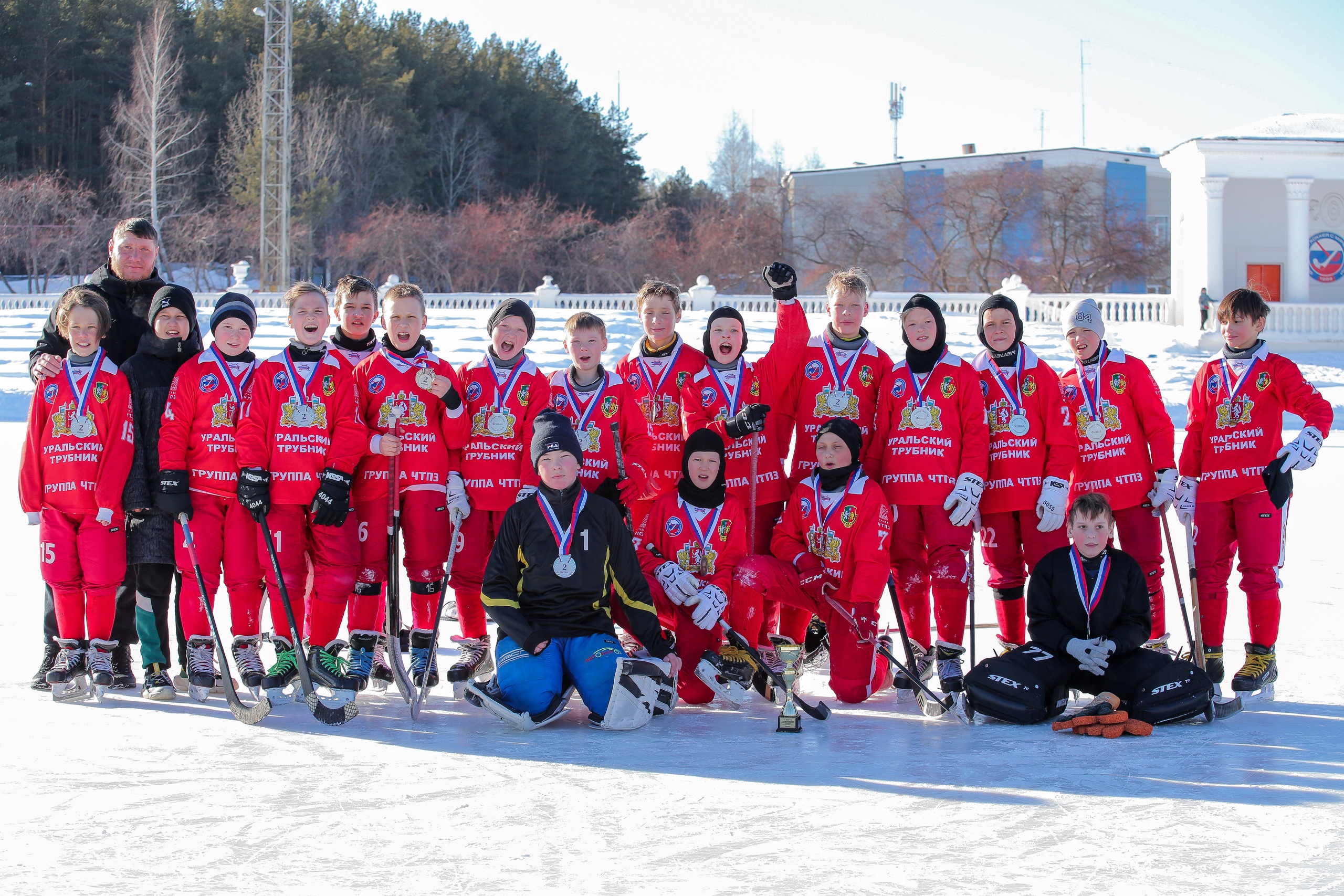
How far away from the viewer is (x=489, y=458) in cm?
518

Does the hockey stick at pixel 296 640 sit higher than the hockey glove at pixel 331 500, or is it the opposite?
the hockey glove at pixel 331 500

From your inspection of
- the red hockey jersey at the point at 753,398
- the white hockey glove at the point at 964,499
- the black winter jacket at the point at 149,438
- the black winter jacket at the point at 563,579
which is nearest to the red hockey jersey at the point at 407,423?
the black winter jacket at the point at 563,579

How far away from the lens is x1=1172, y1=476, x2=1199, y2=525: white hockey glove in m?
5.04

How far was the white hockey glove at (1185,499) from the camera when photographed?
5.04 metres

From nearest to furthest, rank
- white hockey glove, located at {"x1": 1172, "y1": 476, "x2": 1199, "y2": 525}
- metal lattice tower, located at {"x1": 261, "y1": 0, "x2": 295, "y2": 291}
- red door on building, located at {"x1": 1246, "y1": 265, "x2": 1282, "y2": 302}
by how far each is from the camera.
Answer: white hockey glove, located at {"x1": 1172, "y1": 476, "x2": 1199, "y2": 525} → red door on building, located at {"x1": 1246, "y1": 265, "x2": 1282, "y2": 302} → metal lattice tower, located at {"x1": 261, "y1": 0, "x2": 295, "y2": 291}

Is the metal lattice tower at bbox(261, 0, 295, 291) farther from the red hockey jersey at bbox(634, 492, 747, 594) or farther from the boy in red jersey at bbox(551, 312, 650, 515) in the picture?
the red hockey jersey at bbox(634, 492, 747, 594)

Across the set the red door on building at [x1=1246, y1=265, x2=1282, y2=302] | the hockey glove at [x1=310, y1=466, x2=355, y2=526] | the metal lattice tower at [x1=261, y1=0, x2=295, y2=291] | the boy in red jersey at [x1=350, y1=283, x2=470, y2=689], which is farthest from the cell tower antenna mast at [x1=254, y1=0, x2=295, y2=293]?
the hockey glove at [x1=310, y1=466, x2=355, y2=526]

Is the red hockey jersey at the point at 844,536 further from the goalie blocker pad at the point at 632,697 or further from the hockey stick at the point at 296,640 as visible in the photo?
the hockey stick at the point at 296,640

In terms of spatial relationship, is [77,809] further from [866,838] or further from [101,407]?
[866,838]

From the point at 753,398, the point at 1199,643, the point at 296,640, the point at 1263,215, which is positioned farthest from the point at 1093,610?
the point at 1263,215

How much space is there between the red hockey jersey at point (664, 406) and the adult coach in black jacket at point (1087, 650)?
5.33 feet

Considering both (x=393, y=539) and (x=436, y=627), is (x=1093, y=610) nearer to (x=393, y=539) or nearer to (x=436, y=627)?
(x=436, y=627)

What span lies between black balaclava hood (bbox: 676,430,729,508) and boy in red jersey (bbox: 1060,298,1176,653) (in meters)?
1.55

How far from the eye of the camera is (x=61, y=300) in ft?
16.8
